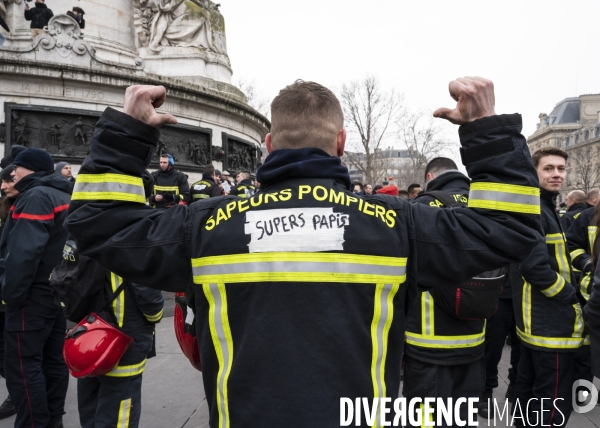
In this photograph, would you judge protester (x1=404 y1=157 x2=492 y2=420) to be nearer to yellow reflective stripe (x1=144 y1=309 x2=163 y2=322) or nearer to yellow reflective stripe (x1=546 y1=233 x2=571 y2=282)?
yellow reflective stripe (x1=546 y1=233 x2=571 y2=282)

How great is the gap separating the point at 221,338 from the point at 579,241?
390 centimetres

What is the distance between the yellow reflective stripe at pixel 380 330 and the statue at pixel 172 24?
1454 centimetres

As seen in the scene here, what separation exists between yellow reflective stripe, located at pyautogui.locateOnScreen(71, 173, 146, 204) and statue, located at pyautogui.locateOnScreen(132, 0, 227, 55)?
14.1 meters

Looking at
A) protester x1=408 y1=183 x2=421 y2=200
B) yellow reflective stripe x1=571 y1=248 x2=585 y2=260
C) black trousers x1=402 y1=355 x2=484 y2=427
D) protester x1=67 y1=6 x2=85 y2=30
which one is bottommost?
black trousers x1=402 y1=355 x2=484 y2=427

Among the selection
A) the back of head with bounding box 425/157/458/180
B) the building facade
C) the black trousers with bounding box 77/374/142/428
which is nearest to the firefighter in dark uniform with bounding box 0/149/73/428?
the black trousers with bounding box 77/374/142/428

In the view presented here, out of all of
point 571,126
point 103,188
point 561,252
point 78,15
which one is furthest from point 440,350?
point 571,126

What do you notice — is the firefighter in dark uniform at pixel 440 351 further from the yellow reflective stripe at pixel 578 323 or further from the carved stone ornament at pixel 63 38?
the carved stone ornament at pixel 63 38

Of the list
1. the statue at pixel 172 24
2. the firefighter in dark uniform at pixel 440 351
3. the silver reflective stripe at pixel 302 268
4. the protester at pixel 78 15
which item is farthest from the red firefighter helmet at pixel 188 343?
the statue at pixel 172 24

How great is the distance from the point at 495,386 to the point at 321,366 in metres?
4.21

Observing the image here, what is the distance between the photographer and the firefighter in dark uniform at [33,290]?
3627 mm

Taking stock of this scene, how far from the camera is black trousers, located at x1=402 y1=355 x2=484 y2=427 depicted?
118 inches

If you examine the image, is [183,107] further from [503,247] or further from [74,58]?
[503,247]

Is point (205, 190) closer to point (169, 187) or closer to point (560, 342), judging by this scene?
point (169, 187)

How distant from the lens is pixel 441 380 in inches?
118
